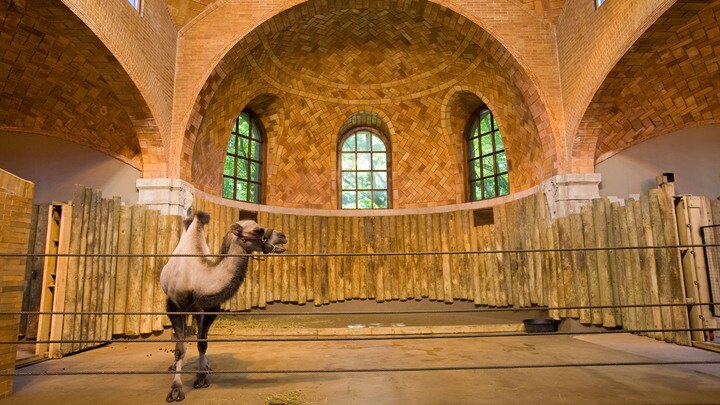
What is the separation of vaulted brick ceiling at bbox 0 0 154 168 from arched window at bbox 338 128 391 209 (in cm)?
524

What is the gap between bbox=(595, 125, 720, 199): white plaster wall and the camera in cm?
944

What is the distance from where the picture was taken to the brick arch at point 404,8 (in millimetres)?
8789

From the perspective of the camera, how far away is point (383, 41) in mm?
10828

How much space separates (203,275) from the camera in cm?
461

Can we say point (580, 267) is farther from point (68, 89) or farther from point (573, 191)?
point (68, 89)

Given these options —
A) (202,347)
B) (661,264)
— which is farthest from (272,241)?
(661,264)

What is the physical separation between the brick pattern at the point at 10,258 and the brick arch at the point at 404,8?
4.23 metres

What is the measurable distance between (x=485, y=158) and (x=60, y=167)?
967cm

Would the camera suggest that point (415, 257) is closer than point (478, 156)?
Yes

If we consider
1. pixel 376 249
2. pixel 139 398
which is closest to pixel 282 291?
pixel 376 249

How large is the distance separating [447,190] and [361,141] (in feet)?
9.28

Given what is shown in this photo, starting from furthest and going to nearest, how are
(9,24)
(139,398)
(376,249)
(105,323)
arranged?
(376,249) → (105,323) → (9,24) → (139,398)

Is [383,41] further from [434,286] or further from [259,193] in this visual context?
[434,286]

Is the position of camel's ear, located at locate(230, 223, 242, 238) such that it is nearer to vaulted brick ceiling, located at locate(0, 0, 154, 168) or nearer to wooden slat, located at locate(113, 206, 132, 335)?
wooden slat, located at locate(113, 206, 132, 335)
